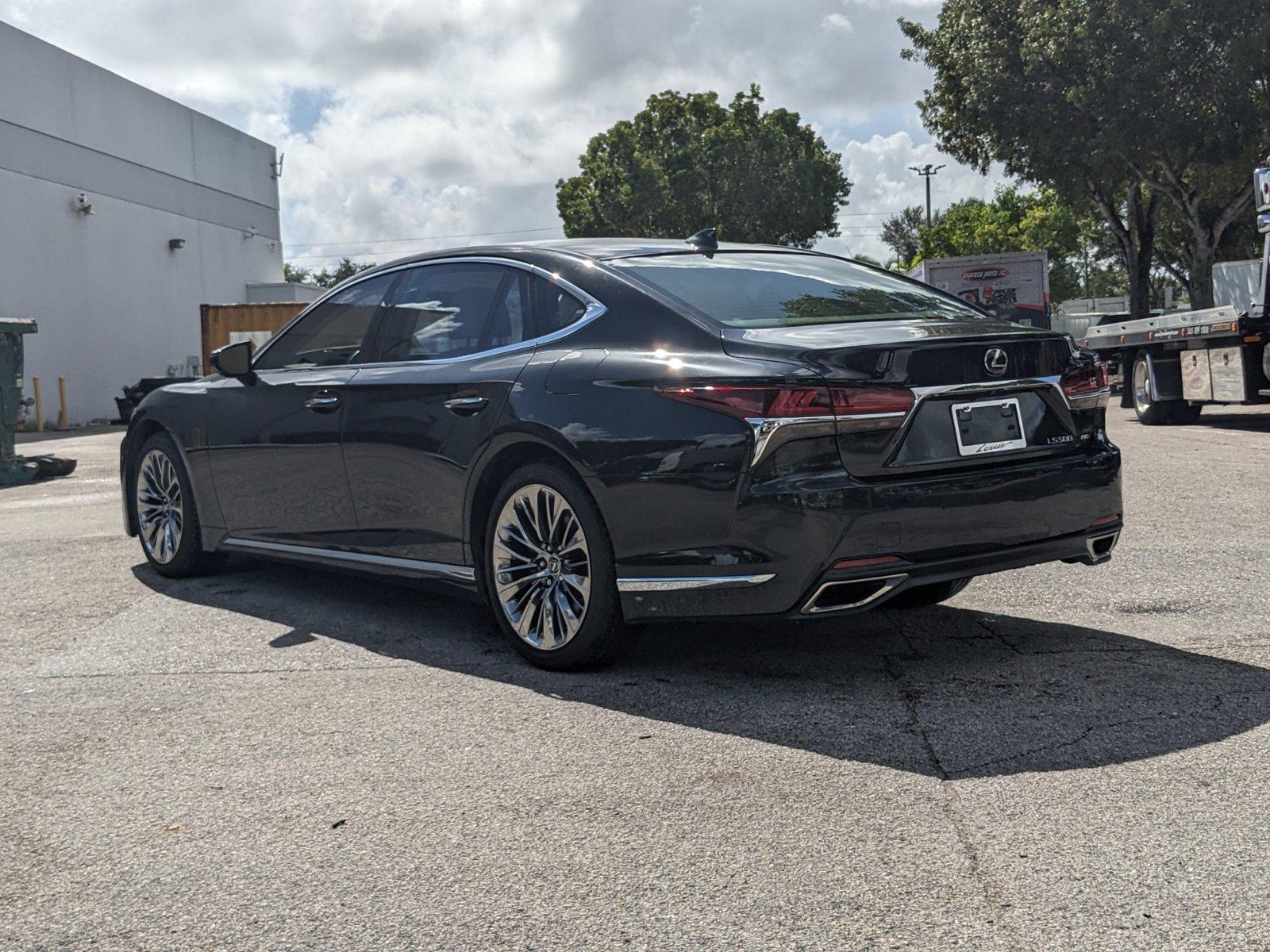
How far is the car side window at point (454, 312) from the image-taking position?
17.5ft

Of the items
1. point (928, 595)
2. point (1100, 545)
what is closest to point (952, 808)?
point (1100, 545)

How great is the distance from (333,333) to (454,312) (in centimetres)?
89

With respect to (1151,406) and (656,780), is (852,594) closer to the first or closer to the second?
(656,780)

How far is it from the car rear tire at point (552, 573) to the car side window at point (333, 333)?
4.24 ft

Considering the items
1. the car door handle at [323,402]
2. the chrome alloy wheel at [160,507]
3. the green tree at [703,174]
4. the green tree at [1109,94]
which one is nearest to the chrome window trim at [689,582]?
the car door handle at [323,402]

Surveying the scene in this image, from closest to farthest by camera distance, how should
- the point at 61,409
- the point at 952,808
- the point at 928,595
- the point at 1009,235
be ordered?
the point at 952,808 < the point at 928,595 < the point at 61,409 < the point at 1009,235

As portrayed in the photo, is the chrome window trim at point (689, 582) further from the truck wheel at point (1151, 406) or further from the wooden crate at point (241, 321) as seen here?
the wooden crate at point (241, 321)

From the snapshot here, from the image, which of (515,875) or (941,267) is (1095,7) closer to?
(941,267)

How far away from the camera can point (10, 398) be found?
14.2 metres

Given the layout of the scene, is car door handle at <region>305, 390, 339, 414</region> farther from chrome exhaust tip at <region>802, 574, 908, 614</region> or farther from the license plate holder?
the license plate holder

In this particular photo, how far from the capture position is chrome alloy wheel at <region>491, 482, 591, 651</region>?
481 centimetres

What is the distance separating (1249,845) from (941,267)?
31122mm

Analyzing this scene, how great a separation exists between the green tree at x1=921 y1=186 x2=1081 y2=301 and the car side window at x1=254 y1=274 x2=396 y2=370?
196ft

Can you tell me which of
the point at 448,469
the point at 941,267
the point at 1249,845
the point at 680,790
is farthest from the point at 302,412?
the point at 941,267
